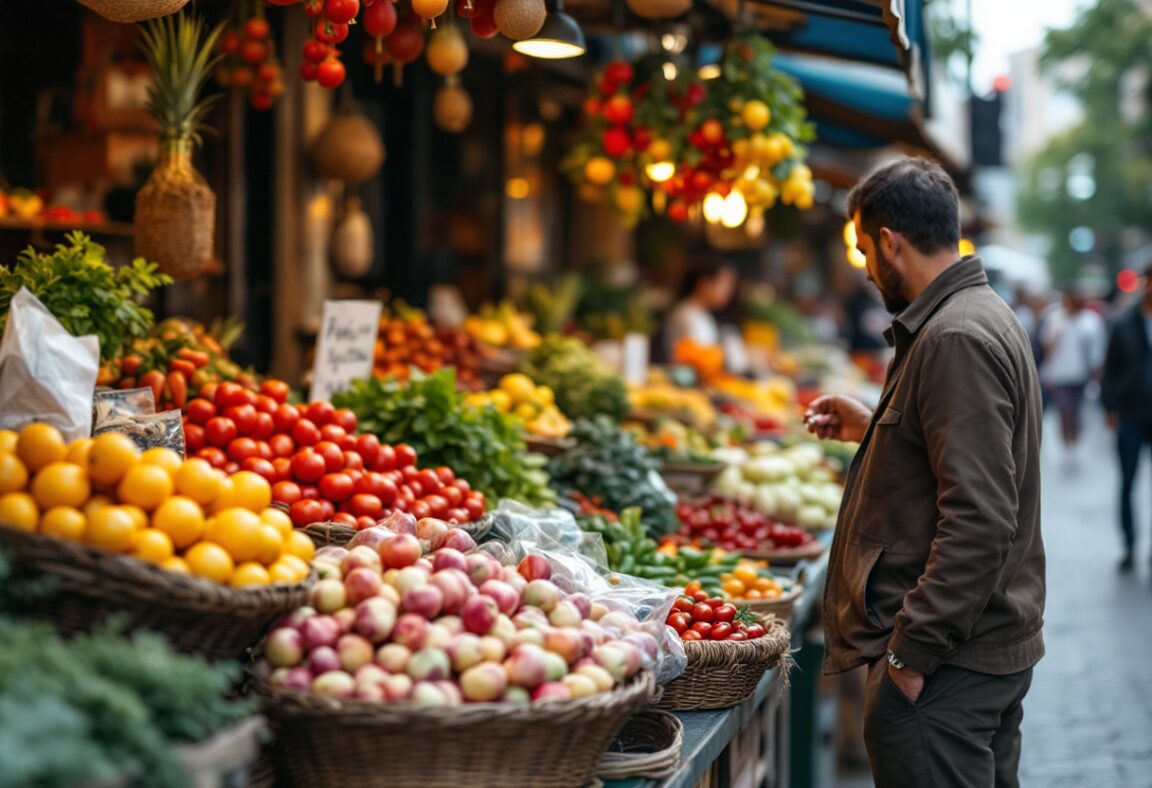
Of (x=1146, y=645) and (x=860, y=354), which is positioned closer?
(x=1146, y=645)

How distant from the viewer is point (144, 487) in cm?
250

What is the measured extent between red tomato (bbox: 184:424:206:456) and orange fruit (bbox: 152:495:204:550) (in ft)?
4.05

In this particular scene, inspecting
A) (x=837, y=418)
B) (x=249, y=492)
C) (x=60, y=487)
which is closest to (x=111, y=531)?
(x=60, y=487)

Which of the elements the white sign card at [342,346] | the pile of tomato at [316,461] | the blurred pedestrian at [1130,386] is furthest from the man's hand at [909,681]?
the blurred pedestrian at [1130,386]

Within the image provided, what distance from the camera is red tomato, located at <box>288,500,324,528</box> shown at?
3.43m

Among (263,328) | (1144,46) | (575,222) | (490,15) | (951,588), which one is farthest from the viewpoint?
(1144,46)

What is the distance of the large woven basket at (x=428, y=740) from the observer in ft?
7.68

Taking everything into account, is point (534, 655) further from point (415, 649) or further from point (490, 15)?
point (490, 15)

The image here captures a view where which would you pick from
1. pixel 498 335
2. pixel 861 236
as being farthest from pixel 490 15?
pixel 498 335

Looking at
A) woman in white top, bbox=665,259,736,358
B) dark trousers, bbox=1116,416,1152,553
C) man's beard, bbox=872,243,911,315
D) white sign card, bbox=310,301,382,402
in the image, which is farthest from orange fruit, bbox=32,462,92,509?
dark trousers, bbox=1116,416,1152,553

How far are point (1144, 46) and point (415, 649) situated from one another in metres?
28.0

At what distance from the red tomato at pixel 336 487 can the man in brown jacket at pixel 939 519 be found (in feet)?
4.88

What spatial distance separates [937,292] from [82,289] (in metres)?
2.53

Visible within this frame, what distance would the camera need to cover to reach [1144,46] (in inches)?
1024
